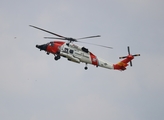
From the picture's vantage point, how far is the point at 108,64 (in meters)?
57.7

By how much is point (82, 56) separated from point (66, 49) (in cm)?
293

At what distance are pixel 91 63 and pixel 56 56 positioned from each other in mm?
6128

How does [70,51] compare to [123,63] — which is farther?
[123,63]

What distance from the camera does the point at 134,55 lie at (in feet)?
193

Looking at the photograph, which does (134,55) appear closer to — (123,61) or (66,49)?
(123,61)

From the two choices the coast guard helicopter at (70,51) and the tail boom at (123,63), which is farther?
the tail boom at (123,63)

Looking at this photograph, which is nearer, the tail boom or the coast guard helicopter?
the coast guard helicopter

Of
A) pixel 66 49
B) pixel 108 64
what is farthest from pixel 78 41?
pixel 108 64

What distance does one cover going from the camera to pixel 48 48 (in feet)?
180

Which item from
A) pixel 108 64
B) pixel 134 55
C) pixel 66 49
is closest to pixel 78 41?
pixel 66 49

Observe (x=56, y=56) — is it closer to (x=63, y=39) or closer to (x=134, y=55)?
A: (x=63, y=39)

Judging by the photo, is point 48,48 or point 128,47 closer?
point 48,48

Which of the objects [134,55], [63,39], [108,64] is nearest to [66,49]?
[63,39]

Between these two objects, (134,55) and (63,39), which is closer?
(63,39)
